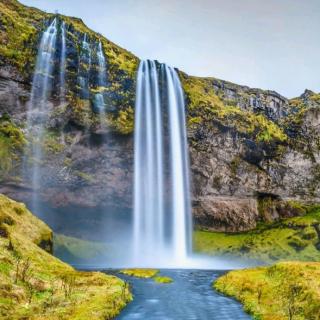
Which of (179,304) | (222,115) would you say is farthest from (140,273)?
(222,115)

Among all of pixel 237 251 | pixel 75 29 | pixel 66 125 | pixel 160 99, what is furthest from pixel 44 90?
pixel 237 251

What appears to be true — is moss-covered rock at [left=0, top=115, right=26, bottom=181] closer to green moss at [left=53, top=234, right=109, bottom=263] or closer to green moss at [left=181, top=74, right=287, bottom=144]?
green moss at [left=53, top=234, right=109, bottom=263]

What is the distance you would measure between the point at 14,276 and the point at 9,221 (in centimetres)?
1768

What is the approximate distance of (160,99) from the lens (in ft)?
292

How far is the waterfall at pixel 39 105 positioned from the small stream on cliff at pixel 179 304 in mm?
48309

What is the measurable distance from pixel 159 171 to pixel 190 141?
1221 cm

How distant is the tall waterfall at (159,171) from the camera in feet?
281

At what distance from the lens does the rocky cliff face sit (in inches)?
3246

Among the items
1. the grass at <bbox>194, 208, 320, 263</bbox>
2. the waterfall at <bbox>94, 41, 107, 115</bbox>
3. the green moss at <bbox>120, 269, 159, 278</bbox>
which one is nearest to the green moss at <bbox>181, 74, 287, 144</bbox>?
the waterfall at <bbox>94, 41, 107, 115</bbox>

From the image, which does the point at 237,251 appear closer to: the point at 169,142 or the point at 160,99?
the point at 169,142

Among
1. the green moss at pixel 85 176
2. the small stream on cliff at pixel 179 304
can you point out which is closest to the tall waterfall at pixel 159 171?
the green moss at pixel 85 176

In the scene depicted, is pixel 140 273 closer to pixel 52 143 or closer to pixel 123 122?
pixel 123 122

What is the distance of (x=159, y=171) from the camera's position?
8712cm

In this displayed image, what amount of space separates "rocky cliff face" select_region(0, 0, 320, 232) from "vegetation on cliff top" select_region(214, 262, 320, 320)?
52.0m
